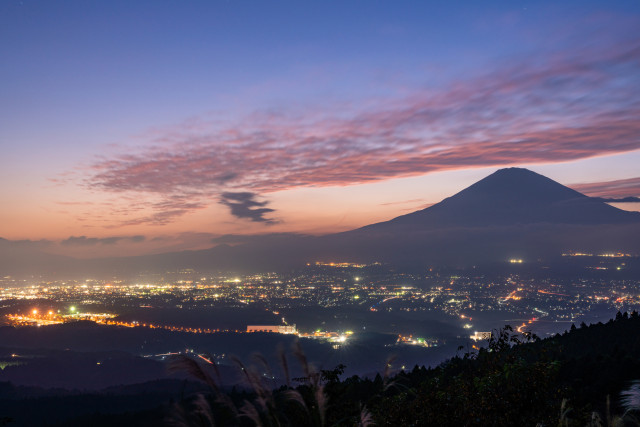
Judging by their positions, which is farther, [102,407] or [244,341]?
[244,341]

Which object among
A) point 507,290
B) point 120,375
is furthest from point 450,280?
point 120,375

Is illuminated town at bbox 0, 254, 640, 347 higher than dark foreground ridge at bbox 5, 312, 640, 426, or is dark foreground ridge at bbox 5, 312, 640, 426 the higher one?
dark foreground ridge at bbox 5, 312, 640, 426

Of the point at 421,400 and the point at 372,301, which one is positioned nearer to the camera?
the point at 421,400

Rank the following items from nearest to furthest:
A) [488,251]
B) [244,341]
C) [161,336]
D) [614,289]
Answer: [244,341] → [161,336] → [614,289] → [488,251]

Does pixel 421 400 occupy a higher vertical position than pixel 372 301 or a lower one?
higher

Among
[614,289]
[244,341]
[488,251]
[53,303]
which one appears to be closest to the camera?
[244,341]

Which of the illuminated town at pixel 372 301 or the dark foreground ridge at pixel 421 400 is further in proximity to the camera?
the illuminated town at pixel 372 301

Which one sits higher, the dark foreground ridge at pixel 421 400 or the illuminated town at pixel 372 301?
the dark foreground ridge at pixel 421 400

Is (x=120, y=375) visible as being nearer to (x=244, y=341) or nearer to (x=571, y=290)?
(x=244, y=341)

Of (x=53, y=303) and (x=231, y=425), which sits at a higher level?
(x=231, y=425)

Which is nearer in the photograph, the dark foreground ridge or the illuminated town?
the dark foreground ridge

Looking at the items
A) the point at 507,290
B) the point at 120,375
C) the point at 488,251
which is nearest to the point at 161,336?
the point at 120,375
